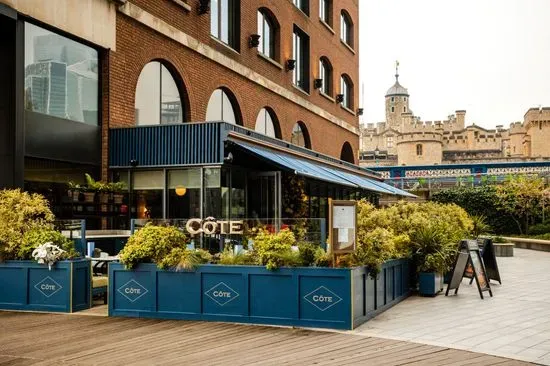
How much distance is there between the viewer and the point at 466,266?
42.8 ft

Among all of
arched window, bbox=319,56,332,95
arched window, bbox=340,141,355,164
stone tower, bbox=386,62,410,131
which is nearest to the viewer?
arched window, bbox=319,56,332,95

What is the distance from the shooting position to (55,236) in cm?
1127

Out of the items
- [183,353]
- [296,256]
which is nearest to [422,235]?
[296,256]

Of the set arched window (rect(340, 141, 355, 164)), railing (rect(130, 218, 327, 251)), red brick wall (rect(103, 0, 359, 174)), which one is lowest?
railing (rect(130, 218, 327, 251))

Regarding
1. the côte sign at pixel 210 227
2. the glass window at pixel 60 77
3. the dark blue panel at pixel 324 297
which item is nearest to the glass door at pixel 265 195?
the glass window at pixel 60 77

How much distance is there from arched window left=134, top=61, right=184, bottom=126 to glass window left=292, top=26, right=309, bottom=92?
436 inches

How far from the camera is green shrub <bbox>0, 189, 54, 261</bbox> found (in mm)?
11234

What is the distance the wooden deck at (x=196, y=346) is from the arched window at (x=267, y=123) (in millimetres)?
15308

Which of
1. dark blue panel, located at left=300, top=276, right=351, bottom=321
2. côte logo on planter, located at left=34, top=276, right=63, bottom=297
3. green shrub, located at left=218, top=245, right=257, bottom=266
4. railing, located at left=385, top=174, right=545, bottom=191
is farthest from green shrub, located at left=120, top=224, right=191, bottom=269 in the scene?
railing, located at left=385, top=174, right=545, bottom=191

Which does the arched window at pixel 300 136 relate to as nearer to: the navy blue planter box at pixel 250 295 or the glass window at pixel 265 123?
the glass window at pixel 265 123

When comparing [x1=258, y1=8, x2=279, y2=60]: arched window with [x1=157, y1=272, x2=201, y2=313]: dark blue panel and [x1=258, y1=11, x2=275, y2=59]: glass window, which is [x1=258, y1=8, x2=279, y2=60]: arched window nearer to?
[x1=258, y1=11, x2=275, y2=59]: glass window

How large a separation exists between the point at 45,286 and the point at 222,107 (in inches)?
466

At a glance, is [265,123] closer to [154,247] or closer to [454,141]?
[154,247]

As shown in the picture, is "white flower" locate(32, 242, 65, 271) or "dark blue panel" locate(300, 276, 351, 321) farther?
"white flower" locate(32, 242, 65, 271)
